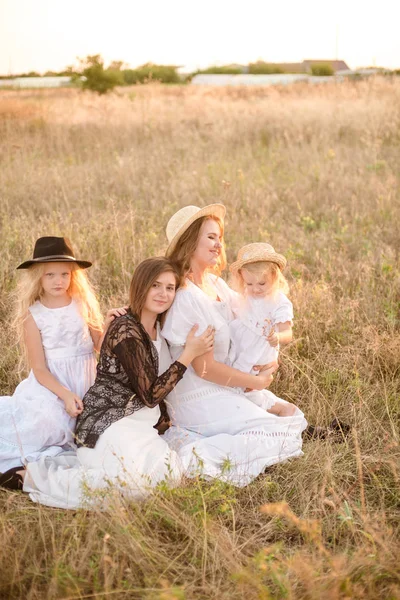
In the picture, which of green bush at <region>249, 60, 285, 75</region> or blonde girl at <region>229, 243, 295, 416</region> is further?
green bush at <region>249, 60, 285, 75</region>

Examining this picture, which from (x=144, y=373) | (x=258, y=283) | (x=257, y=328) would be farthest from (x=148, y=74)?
(x=144, y=373)

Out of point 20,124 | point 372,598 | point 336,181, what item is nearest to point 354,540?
point 372,598

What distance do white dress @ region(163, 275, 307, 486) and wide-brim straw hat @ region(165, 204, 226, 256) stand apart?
27 cm

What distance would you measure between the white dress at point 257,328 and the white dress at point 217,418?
0.30 ft

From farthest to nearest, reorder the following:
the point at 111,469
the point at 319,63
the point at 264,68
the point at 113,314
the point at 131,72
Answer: the point at 264,68
the point at 319,63
the point at 131,72
the point at 113,314
the point at 111,469

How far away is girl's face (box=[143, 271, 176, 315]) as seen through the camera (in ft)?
11.2

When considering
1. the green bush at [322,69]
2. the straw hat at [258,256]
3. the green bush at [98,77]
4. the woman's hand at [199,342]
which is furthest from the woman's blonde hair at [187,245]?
the green bush at [322,69]

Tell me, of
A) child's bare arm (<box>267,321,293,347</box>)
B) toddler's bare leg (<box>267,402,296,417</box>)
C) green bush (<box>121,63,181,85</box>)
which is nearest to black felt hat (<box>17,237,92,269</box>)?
child's bare arm (<box>267,321,293,347</box>)

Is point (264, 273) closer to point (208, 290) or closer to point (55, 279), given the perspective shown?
point (208, 290)

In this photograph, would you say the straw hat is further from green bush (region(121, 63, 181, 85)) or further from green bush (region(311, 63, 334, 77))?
green bush (region(311, 63, 334, 77))

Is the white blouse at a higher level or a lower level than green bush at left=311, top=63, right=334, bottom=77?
lower

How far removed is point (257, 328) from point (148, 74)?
23.3 metres

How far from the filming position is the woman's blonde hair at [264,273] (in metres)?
3.69

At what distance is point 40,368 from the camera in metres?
3.63
